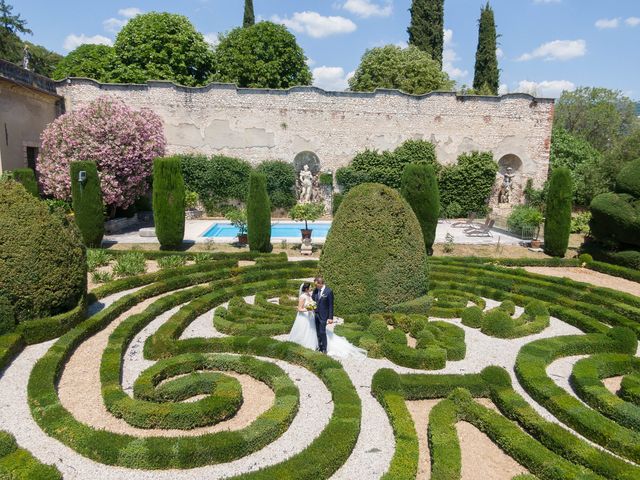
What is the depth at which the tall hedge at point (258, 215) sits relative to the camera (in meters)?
18.4

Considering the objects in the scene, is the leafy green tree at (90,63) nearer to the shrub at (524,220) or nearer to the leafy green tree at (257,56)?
the leafy green tree at (257,56)

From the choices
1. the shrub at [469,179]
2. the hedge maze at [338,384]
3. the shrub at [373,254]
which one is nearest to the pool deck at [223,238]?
the shrub at [469,179]

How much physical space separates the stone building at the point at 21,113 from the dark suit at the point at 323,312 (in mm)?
19398

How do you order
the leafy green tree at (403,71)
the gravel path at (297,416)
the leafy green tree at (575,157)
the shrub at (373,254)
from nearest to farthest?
the gravel path at (297,416) → the shrub at (373,254) → the leafy green tree at (575,157) → the leafy green tree at (403,71)

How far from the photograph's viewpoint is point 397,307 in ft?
35.2

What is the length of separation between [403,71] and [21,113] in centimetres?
2735

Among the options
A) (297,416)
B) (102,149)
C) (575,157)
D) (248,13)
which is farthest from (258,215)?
(248,13)

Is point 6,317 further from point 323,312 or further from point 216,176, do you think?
point 216,176

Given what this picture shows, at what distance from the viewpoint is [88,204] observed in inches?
733

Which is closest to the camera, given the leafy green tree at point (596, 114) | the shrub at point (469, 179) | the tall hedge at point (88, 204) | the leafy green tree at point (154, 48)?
the tall hedge at point (88, 204)

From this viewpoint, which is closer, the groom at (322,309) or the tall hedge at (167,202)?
the groom at (322,309)

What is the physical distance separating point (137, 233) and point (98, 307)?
13.0 m

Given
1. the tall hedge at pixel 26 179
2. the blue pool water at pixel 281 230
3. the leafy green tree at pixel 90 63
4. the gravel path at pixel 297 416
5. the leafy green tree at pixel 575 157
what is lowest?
the gravel path at pixel 297 416

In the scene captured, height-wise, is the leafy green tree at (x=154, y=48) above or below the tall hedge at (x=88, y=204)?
above
